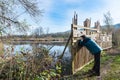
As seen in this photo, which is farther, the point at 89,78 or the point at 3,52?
the point at 89,78

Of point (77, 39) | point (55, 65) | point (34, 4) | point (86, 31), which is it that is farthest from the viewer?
point (34, 4)

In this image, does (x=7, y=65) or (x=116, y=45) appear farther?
(x=116, y=45)

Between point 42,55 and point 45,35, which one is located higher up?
point 45,35

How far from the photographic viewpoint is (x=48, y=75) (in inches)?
257

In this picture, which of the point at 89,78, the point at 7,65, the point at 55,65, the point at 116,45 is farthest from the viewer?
the point at 116,45

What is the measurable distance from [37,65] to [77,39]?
4958mm

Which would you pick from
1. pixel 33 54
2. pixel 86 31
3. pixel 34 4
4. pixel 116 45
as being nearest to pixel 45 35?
pixel 33 54

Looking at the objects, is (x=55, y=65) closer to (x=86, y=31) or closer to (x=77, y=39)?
(x=77, y=39)

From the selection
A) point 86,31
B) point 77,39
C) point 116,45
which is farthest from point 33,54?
point 116,45

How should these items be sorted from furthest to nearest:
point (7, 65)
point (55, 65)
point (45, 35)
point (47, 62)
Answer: point (45, 35) < point (55, 65) < point (47, 62) < point (7, 65)

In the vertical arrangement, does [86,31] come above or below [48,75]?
above

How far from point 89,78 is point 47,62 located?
333 cm

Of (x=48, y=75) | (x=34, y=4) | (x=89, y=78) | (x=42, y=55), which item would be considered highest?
(x=34, y=4)

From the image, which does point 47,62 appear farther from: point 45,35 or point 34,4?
point 34,4
